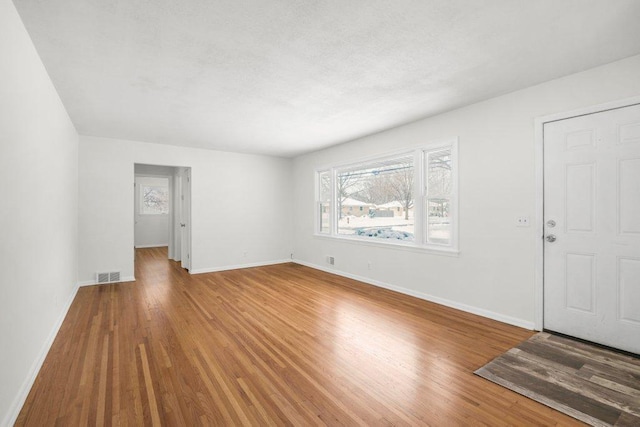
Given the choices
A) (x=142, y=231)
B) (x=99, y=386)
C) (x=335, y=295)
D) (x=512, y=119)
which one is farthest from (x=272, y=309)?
(x=142, y=231)

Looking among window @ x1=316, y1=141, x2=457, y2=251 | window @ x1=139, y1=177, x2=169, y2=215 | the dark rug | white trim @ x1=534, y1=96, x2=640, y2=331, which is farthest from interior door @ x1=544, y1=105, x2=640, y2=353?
window @ x1=139, y1=177, x2=169, y2=215

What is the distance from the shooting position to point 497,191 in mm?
3438

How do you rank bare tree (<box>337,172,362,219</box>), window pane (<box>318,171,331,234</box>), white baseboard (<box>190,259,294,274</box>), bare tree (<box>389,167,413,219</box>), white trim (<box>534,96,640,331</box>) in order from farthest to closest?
1. window pane (<box>318,171,331,234</box>)
2. white baseboard (<box>190,259,294,274</box>)
3. bare tree (<box>337,172,362,219</box>)
4. bare tree (<box>389,167,413,219</box>)
5. white trim (<box>534,96,640,331</box>)

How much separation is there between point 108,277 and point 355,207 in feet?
15.4

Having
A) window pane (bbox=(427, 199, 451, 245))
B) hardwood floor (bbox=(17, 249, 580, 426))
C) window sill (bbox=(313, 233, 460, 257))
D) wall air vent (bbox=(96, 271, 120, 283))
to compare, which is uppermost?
window pane (bbox=(427, 199, 451, 245))

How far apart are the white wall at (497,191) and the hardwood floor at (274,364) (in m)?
0.31

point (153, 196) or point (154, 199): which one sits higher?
point (153, 196)

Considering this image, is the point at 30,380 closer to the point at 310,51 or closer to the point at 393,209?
the point at 310,51

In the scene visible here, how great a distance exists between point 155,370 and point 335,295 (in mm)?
2611

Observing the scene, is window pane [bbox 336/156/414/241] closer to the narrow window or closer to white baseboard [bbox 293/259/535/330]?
the narrow window

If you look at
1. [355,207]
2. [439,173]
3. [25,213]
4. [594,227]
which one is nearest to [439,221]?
[439,173]

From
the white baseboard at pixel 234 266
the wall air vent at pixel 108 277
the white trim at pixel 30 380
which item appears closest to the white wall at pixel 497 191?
the white baseboard at pixel 234 266

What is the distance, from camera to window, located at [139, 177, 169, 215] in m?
10.4

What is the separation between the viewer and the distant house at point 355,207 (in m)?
5.36
